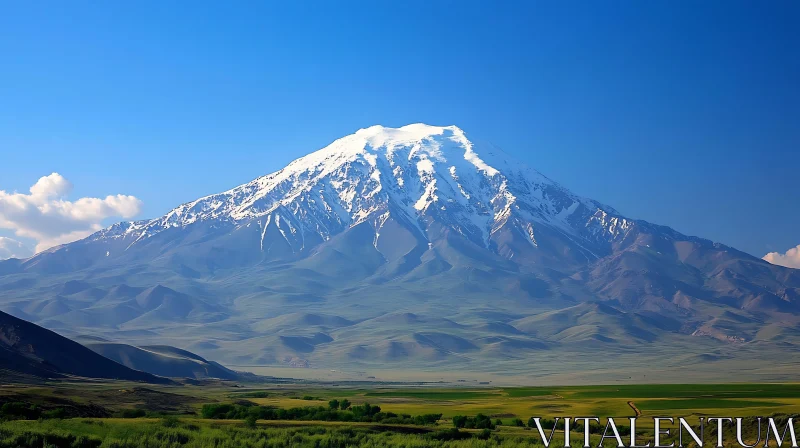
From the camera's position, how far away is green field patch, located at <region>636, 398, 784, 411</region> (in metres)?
73.8

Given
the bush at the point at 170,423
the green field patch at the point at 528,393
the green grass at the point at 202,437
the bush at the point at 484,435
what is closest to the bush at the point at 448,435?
the green grass at the point at 202,437

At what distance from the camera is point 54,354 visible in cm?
13350

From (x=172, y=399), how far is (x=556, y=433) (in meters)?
44.1

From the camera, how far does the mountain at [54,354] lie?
125m

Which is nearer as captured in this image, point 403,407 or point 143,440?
point 143,440

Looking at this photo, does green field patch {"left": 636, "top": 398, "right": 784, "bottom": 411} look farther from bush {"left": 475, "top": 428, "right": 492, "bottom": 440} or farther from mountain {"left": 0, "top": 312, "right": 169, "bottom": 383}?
mountain {"left": 0, "top": 312, "right": 169, "bottom": 383}

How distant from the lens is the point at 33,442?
3175cm

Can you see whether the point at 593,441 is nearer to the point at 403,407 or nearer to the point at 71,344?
the point at 403,407

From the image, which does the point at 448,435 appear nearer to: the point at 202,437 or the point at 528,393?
the point at 202,437

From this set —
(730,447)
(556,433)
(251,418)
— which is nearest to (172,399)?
(251,418)

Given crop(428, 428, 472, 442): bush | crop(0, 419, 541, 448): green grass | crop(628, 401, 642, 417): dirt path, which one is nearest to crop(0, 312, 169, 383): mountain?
crop(628, 401, 642, 417): dirt path

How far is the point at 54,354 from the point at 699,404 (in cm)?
9543

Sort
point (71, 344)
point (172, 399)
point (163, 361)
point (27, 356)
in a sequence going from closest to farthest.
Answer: point (172, 399), point (27, 356), point (71, 344), point (163, 361)

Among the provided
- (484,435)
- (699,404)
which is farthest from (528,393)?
(484,435)
